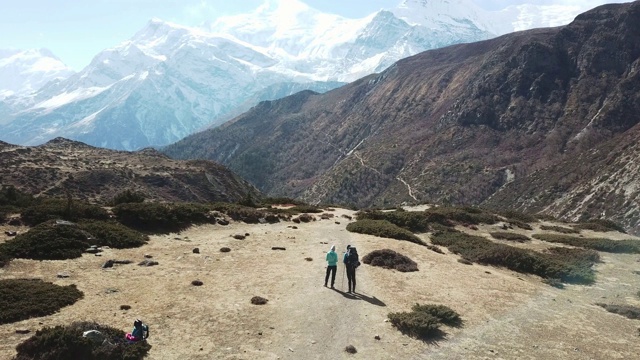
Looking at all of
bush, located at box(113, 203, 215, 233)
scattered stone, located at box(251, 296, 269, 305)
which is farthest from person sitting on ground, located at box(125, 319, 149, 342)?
bush, located at box(113, 203, 215, 233)

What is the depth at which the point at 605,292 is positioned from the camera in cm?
3238

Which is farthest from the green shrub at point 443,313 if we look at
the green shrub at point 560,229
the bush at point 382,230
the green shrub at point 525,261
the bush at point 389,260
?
the green shrub at point 560,229

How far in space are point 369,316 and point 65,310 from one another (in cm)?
1489

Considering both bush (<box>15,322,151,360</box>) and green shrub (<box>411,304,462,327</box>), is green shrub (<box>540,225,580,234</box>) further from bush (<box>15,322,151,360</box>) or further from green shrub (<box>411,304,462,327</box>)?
bush (<box>15,322,151,360</box>)

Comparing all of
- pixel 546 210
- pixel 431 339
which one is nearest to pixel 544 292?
pixel 431 339

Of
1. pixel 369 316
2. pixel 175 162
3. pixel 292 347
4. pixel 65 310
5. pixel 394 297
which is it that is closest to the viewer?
pixel 292 347

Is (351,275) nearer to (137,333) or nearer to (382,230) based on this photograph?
(137,333)

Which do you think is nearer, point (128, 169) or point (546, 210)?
point (128, 169)

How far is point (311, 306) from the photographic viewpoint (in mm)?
23250

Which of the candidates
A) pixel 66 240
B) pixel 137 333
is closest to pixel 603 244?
pixel 137 333

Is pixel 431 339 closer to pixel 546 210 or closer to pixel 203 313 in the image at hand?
pixel 203 313

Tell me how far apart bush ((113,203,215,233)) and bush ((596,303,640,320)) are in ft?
114

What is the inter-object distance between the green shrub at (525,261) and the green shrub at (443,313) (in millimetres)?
16785

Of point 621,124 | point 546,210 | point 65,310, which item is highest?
point 621,124
